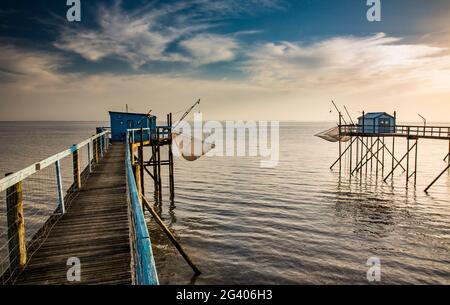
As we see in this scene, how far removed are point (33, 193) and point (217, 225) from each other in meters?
17.0

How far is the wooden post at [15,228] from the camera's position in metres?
5.51

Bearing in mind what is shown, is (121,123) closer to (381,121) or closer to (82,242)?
(82,242)

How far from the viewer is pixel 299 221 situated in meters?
19.8

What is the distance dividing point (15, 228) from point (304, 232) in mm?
14983

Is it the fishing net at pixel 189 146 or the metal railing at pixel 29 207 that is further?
the fishing net at pixel 189 146

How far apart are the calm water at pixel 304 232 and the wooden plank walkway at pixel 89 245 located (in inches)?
207

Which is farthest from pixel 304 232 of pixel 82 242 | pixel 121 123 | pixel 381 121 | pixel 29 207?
pixel 381 121

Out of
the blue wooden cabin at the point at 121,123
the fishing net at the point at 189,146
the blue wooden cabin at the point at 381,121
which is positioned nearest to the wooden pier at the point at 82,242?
the blue wooden cabin at the point at 121,123

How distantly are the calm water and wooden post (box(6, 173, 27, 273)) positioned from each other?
25.7ft

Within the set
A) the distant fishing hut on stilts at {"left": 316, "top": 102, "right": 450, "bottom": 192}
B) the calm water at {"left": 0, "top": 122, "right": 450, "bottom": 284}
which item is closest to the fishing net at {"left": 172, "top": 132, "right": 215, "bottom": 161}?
the calm water at {"left": 0, "top": 122, "right": 450, "bottom": 284}

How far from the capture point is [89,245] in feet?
20.7

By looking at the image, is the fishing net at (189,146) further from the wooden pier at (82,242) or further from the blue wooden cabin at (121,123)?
the wooden pier at (82,242)

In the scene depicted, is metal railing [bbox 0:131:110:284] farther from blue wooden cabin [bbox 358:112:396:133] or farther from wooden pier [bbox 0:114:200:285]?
blue wooden cabin [bbox 358:112:396:133]
